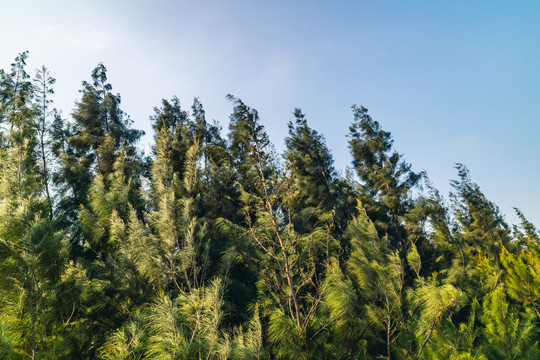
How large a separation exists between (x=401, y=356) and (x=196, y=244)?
5.50 metres

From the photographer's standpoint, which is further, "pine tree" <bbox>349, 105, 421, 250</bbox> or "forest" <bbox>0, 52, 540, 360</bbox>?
"pine tree" <bbox>349, 105, 421, 250</bbox>

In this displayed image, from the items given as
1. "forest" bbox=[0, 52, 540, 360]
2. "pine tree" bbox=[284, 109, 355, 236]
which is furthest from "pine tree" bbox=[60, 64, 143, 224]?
"pine tree" bbox=[284, 109, 355, 236]

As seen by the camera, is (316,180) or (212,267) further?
(316,180)

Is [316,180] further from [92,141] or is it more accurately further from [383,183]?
[92,141]

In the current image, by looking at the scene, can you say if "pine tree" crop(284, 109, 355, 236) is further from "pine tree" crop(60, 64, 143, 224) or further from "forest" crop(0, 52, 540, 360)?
"pine tree" crop(60, 64, 143, 224)

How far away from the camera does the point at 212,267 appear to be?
798 cm

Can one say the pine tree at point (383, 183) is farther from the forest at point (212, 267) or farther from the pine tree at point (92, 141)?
the pine tree at point (92, 141)

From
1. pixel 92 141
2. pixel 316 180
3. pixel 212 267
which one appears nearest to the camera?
pixel 212 267

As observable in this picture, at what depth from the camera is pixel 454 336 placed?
18.7ft

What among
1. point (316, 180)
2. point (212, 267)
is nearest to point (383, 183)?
point (316, 180)

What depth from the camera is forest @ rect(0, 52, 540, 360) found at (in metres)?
4.15

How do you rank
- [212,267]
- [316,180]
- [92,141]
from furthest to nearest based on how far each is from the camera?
[316,180]
[92,141]
[212,267]

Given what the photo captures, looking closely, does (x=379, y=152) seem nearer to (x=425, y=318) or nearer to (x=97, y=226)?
(x=425, y=318)

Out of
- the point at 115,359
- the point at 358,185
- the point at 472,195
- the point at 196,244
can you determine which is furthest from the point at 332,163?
the point at 115,359
